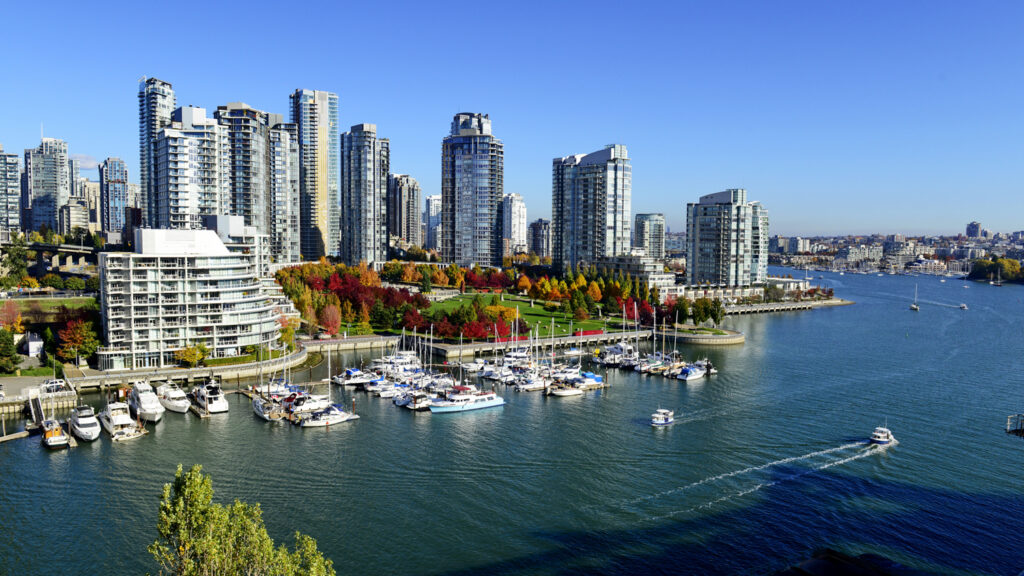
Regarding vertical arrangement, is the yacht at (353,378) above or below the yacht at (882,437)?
above

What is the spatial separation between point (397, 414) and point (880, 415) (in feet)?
85.1

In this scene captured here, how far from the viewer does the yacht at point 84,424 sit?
31.3 m

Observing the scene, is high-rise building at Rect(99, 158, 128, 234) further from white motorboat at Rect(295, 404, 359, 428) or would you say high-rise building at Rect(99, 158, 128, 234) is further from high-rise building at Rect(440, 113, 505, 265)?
white motorboat at Rect(295, 404, 359, 428)

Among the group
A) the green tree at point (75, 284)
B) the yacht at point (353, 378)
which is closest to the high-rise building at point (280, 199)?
the green tree at point (75, 284)

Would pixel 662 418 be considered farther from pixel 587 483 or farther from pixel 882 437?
pixel 882 437

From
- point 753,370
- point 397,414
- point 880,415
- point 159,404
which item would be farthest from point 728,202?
point 159,404

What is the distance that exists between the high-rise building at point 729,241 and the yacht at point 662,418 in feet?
230

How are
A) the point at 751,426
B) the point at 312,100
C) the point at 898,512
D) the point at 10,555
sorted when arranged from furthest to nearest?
the point at 312,100
the point at 751,426
the point at 898,512
the point at 10,555

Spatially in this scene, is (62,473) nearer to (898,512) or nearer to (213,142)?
(898,512)

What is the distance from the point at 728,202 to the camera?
10200 cm

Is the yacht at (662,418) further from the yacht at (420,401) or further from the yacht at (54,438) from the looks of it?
the yacht at (54,438)

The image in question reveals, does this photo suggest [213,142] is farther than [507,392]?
Yes

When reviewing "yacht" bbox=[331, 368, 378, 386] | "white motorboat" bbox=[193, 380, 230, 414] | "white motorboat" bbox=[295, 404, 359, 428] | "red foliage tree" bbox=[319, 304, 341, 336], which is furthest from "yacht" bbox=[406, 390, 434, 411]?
"red foliage tree" bbox=[319, 304, 341, 336]

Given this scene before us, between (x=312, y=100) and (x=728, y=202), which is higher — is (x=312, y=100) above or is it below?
above
